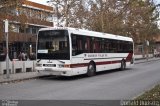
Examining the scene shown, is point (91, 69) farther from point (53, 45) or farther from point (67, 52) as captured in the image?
point (53, 45)

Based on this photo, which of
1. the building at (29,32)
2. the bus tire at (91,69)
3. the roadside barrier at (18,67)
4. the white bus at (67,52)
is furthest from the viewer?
the building at (29,32)

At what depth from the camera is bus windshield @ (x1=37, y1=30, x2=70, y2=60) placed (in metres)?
20.7

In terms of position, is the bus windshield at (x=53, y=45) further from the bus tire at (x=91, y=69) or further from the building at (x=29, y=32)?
the building at (x=29, y=32)

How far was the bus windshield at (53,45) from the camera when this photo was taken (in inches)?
814

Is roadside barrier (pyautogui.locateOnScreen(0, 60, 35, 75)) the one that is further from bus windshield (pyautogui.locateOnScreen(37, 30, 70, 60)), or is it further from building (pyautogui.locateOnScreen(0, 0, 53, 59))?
building (pyautogui.locateOnScreen(0, 0, 53, 59))

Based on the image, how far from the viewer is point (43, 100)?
1277 cm

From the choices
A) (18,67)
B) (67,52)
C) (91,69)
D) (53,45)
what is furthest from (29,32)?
(67,52)

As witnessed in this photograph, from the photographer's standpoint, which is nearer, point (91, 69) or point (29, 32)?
point (91, 69)

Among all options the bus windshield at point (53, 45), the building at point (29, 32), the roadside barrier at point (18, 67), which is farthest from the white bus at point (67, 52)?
the building at point (29, 32)

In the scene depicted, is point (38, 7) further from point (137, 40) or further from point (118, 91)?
point (118, 91)

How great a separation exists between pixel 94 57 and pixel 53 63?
155 inches

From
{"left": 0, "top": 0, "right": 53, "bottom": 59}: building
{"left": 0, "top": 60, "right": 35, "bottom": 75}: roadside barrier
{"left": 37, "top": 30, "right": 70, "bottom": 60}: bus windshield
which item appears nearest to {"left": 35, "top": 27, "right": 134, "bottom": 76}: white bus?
{"left": 37, "top": 30, "right": 70, "bottom": 60}: bus windshield

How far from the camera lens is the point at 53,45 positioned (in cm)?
2108

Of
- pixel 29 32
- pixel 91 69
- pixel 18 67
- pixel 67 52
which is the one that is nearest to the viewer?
pixel 67 52
